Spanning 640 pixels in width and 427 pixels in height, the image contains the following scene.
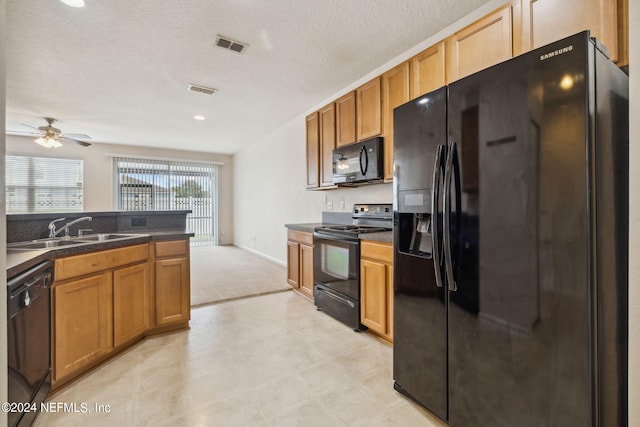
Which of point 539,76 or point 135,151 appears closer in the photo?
point 539,76

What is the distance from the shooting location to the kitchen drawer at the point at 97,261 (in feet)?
5.94

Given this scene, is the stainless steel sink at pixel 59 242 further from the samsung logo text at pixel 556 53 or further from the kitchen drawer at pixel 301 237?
the samsung logo text at pixel 556 53

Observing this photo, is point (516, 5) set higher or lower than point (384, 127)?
higher

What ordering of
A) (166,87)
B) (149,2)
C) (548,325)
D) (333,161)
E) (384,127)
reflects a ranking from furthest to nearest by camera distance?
(166,87)
(333,161)
(384,127)
(149,2)
(548,325)

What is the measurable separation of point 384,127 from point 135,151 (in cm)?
666

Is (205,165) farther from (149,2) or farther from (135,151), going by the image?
(149,2)

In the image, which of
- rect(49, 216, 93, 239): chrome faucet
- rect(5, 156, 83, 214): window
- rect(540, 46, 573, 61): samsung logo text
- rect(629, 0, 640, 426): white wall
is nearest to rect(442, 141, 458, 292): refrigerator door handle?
rect(540, 46, 573, 61): samsung logo text

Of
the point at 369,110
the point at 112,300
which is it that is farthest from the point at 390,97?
the point at 112,300

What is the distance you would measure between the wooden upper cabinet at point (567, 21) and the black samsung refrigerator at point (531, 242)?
35 centimetres

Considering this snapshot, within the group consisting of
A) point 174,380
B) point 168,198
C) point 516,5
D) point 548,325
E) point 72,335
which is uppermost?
point 516,5

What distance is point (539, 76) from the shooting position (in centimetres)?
111

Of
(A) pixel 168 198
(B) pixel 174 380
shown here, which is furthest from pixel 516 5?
(A) pixel 168 198

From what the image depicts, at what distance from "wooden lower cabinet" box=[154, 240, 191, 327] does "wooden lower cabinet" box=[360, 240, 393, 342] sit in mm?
1624

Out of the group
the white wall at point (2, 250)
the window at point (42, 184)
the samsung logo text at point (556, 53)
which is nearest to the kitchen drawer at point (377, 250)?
the samsung logo text at point (556, 53)
